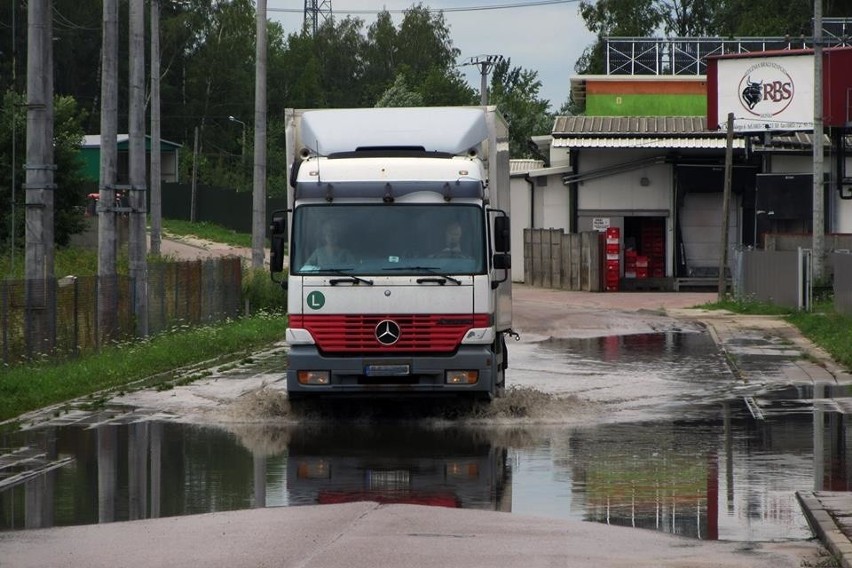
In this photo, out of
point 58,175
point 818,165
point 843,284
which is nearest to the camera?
point 843,284

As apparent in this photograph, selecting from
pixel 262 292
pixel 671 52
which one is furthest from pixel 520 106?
pixel 262 292

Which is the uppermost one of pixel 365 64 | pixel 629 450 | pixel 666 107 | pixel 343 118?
pixel 365 64

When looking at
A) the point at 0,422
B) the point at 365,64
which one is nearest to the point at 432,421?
the point at 0,422

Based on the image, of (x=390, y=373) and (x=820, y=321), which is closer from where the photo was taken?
(x=390, y=373)

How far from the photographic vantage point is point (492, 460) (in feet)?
47.1

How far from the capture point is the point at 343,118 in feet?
58.2

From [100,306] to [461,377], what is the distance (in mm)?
10070

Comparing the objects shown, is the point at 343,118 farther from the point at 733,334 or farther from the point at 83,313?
the point at 733,334

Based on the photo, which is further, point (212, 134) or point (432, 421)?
point (212, 134)

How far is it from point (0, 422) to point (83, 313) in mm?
7029

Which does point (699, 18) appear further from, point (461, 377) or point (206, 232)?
point (461, 377)

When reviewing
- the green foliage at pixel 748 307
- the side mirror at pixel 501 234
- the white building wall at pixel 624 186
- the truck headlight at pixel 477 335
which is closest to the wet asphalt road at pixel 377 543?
the truck headlight at pixel 477 335

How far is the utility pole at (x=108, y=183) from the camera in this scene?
24.9m

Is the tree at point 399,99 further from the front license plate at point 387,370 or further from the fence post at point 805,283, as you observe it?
the front license plate at point 387,370
